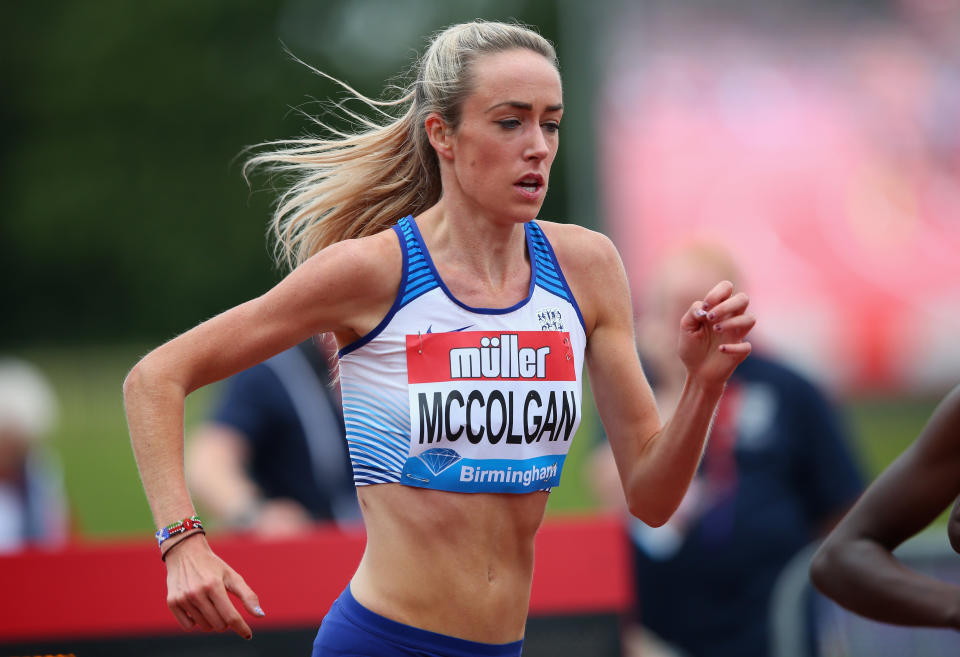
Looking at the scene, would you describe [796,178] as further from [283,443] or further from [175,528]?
[175,528]

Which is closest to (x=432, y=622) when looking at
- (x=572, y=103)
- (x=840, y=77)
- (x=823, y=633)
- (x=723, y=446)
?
(x=723, y=446)

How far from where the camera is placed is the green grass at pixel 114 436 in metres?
18.0

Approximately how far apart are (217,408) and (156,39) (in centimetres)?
3484

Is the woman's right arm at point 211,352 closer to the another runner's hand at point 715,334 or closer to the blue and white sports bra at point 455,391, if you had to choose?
the blue and white sports bra at point 455,391

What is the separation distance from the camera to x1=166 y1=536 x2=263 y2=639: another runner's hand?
9.27 ft

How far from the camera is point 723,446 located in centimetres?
550

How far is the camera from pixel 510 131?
313cm

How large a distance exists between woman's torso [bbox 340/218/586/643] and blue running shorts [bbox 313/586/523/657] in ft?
0.07

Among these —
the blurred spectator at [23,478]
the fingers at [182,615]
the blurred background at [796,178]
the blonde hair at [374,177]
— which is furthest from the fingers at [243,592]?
the blurred background at [796,178]

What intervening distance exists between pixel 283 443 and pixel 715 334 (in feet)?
9.72

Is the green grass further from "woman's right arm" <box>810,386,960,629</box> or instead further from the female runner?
"woman's right arm" <box>810,386,960,629</box>

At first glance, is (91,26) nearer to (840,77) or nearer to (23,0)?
(23,0)

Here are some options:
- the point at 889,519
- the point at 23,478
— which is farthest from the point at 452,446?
the point at 23,478

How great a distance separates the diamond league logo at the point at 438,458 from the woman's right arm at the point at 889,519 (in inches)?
33.8
